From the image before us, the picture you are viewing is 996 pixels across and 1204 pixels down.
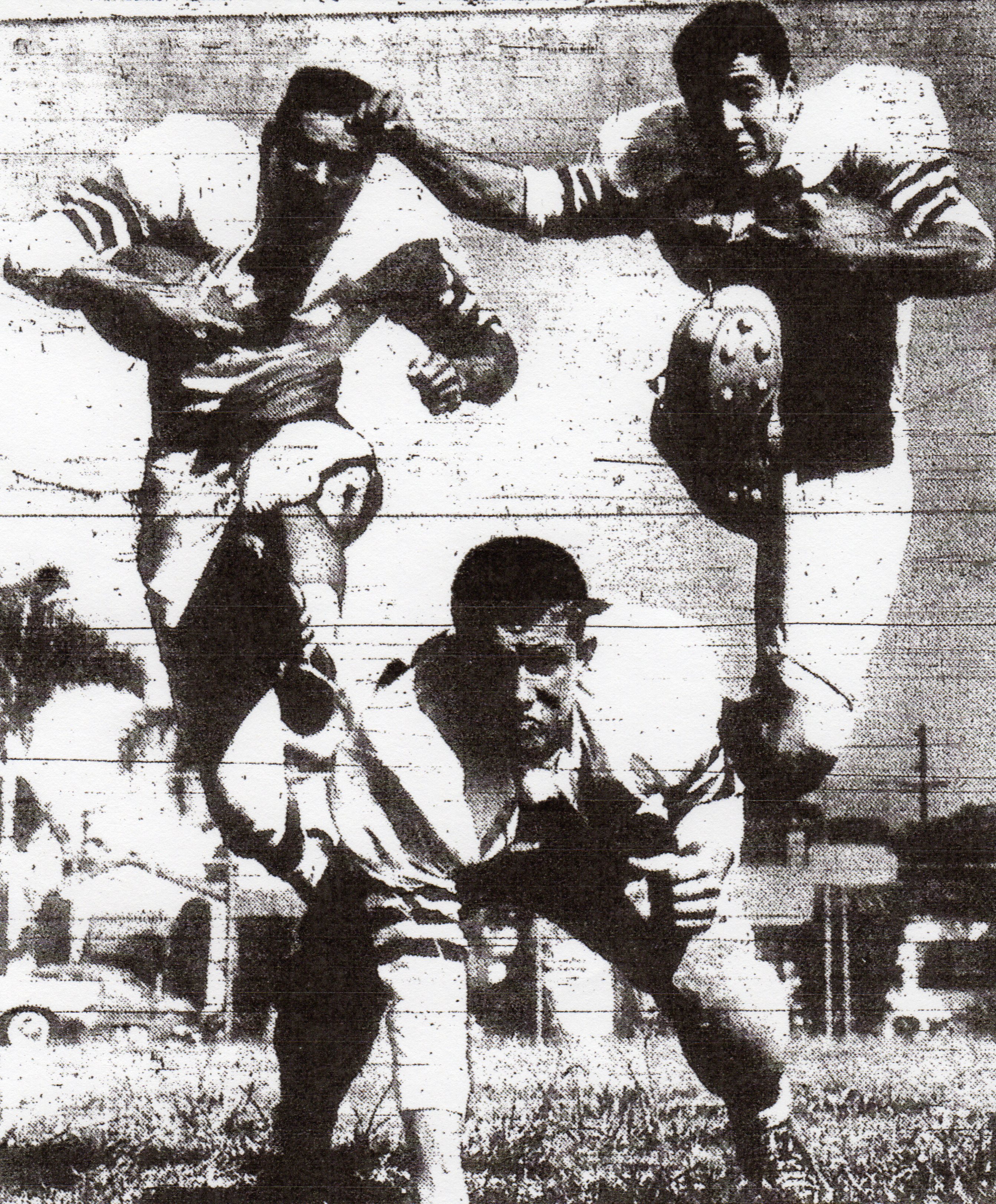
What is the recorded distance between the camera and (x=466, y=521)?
8.66ft

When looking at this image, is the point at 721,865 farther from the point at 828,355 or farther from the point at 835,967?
the point at 828,355

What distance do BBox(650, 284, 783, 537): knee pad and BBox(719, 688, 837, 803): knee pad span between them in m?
0.39

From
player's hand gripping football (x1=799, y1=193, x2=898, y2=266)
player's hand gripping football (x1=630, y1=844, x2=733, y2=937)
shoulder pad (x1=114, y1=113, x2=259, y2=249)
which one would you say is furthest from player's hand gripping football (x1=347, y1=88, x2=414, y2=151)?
player's hand gripping football (x1=630, y1=844, x2=733, y2=937)

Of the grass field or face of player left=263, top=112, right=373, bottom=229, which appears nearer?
the grass field

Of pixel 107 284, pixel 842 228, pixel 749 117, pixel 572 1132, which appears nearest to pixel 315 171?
pixel 107 284

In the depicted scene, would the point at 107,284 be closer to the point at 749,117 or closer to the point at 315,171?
the point at 315,171

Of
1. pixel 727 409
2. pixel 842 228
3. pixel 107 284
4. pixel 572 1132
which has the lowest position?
pixel 572 1132

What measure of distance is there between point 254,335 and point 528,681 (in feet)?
3.36

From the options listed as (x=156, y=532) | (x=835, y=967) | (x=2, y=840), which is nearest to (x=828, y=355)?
(x=835, y=967)

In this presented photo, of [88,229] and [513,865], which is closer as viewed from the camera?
[513,865]

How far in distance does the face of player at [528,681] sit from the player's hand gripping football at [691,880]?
0.33m

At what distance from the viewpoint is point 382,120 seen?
269 centimetres

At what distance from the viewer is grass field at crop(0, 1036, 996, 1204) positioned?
2.50m

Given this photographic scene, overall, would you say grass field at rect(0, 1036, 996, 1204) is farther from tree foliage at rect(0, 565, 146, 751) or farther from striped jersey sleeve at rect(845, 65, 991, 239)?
striped jersey sleeve at rect(845, 65, 991, 239)
